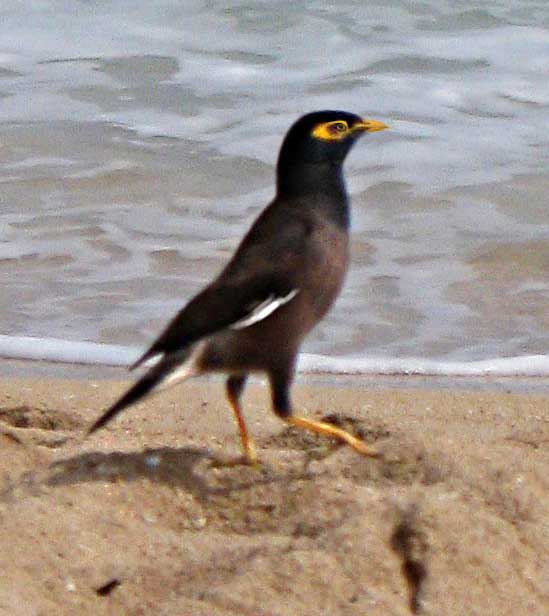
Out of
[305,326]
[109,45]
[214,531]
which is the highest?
[305,326]

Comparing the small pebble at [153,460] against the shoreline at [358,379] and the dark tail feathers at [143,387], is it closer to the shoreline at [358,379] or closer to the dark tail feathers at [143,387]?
the dark tail feathers at [143,387]

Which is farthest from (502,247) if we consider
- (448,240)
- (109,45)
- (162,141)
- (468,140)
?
(109,45)

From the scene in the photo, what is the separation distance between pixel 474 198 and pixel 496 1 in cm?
417

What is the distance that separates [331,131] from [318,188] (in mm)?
213

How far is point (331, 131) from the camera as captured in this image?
4844mm

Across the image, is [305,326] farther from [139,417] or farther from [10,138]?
[10,138]

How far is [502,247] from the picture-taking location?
7.50 metres

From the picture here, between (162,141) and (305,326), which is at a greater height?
(305,326)

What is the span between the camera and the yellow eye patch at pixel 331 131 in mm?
4812

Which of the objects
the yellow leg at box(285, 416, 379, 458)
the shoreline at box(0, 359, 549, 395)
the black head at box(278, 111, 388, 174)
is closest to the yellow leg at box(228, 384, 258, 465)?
the yellow leg at box(285, 416, 379, 458)

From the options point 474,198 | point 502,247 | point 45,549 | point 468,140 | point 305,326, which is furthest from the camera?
point 468,140

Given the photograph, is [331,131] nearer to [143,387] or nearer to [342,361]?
[143,387]

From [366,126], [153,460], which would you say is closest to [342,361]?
[366,126]

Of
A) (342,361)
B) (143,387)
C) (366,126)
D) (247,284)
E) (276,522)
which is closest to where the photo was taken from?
(276,522)
